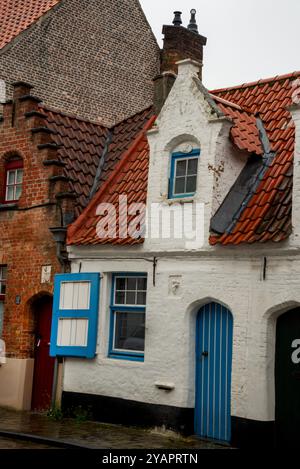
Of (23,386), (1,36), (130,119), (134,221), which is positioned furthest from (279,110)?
(1,36)

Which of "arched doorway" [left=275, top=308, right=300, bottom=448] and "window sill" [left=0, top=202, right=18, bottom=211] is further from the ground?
"window sill" [left=0, top=202, right=18, bottom=211]

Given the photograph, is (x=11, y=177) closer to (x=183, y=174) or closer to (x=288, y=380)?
(x=183, y=174)

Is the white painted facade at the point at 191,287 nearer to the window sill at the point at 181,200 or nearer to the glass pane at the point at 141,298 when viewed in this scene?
the window sill at the point at 181,200

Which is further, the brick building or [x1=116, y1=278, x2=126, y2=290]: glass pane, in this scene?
the brick building

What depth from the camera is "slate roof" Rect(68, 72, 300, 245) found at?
1129 centimetres

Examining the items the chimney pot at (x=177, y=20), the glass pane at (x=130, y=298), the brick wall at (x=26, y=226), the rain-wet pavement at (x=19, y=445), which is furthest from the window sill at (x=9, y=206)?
the chimney pot at (x=177, y=20)

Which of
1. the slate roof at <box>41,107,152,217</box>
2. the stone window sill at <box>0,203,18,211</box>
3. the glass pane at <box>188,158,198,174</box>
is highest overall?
the slate roof at <box>41,107,152,217</box>

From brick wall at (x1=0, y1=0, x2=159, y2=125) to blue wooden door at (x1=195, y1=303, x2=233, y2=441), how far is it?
10500 mm

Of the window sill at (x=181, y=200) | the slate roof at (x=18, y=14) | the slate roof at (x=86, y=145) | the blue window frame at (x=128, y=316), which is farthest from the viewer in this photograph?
the slate roof at (x=18, y=14)

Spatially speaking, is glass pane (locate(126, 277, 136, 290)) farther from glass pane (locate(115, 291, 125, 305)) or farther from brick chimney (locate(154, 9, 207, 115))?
brick chimney (locate(154, 9, 207, 115))

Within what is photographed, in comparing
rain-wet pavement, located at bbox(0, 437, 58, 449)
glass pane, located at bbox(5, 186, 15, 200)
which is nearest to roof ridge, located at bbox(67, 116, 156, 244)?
glass pane, located at bbox(5, 186, 15, 200)

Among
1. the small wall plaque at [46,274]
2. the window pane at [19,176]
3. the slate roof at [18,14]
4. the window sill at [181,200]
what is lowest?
the small wall plaque at [46,274]

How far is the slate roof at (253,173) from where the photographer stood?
11289 mm

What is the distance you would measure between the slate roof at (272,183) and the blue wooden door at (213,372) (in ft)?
4.53
